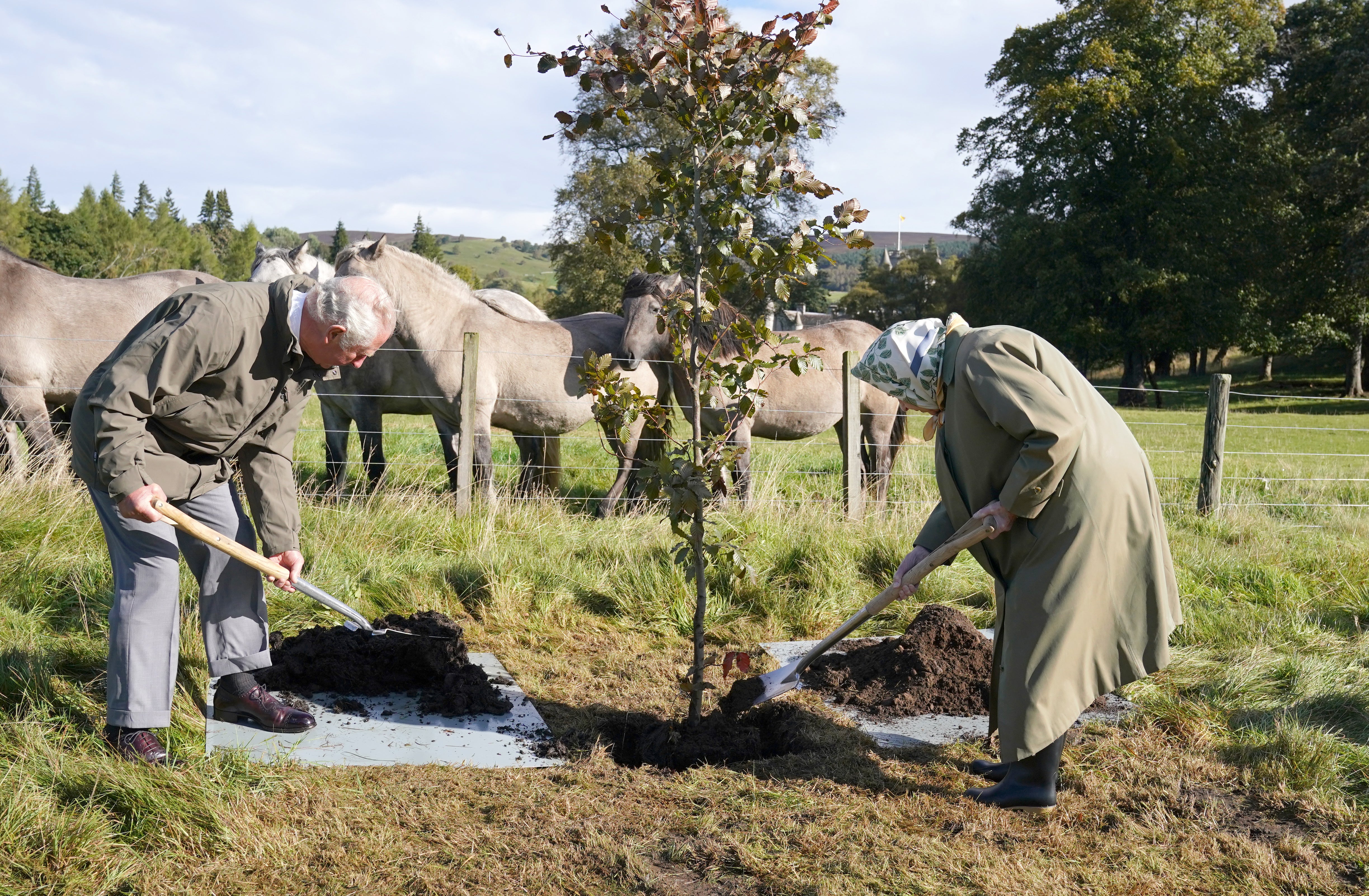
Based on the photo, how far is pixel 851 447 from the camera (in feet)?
26.4

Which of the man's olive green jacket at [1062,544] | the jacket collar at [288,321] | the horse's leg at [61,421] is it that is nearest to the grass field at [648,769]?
the man's olive green jacket at [1062,544]

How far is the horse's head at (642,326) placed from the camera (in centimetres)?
796

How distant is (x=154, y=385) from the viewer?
327cm

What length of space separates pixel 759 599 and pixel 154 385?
141 inches

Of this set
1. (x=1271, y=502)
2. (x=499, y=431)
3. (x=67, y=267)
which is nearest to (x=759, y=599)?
(x=1271, y=502)

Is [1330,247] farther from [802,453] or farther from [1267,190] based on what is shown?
[802,453]

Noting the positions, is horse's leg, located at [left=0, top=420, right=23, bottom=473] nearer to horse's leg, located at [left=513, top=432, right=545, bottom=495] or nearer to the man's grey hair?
horse's leg, located at [left=513, top=432, right=545, bottom=495]

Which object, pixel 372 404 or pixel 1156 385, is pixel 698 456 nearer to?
pixel 372 404

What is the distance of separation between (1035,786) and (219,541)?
296 cm

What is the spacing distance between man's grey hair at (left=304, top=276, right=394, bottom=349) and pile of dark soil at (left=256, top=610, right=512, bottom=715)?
1667 millimetres

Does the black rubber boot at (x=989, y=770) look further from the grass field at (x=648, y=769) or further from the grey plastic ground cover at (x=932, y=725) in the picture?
the grey plastic ground cover at (x=932, y=725)

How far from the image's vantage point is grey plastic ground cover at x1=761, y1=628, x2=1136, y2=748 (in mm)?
4234

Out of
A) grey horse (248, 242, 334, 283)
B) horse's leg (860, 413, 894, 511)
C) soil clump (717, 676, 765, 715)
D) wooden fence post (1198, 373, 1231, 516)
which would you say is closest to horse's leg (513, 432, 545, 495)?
grey horse (248, 242, 334, 283)

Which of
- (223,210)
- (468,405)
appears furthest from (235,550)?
(223,210)
